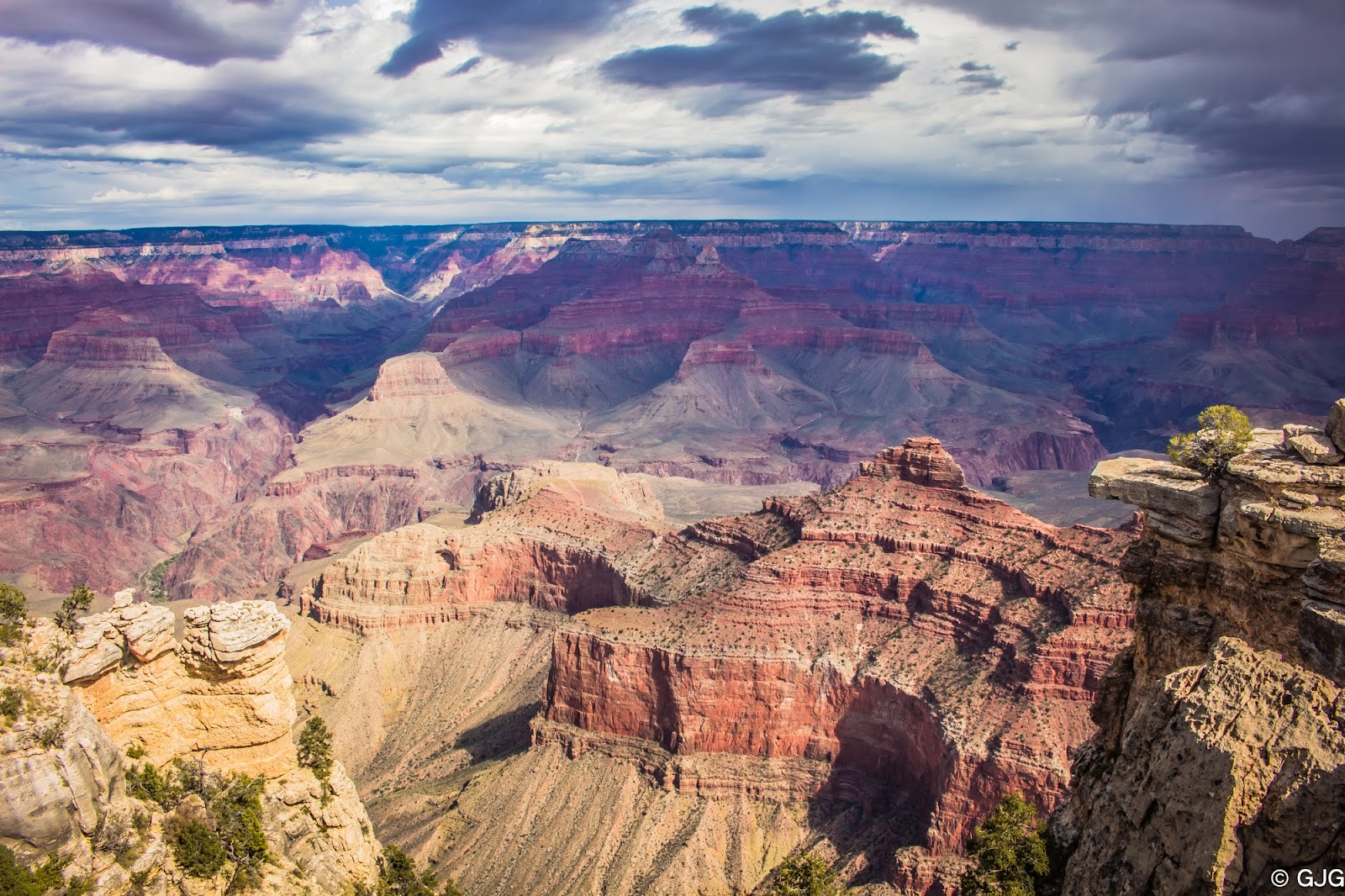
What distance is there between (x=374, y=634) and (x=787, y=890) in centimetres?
5572

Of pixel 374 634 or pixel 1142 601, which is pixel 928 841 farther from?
pixel 374 634

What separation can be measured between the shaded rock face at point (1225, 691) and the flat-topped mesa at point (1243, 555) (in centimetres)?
3

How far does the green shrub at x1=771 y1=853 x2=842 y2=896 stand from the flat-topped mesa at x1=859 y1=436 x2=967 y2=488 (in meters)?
30.9

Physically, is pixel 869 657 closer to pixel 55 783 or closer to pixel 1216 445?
pixel 1216 445

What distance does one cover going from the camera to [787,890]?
37.8 m

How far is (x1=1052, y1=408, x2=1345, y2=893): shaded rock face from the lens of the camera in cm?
1538

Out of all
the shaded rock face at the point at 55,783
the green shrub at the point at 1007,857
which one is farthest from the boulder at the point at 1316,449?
the shaded rock face at the point at 55,783

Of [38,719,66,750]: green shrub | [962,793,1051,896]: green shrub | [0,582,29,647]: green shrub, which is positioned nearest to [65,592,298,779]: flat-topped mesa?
[0,582,29,647]: green shrub

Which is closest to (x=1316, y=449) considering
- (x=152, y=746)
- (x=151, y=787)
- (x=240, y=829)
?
(x=240, y=829)

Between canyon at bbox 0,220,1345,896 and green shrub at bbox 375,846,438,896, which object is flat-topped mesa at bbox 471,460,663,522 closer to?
canyon at bbox 0,220,1345,896

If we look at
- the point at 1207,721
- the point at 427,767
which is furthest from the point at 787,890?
the point at 427,767

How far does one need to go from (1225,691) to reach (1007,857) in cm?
1720

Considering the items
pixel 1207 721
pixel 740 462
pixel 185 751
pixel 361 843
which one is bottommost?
pixel 740 462

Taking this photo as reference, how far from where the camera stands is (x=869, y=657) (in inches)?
2240
